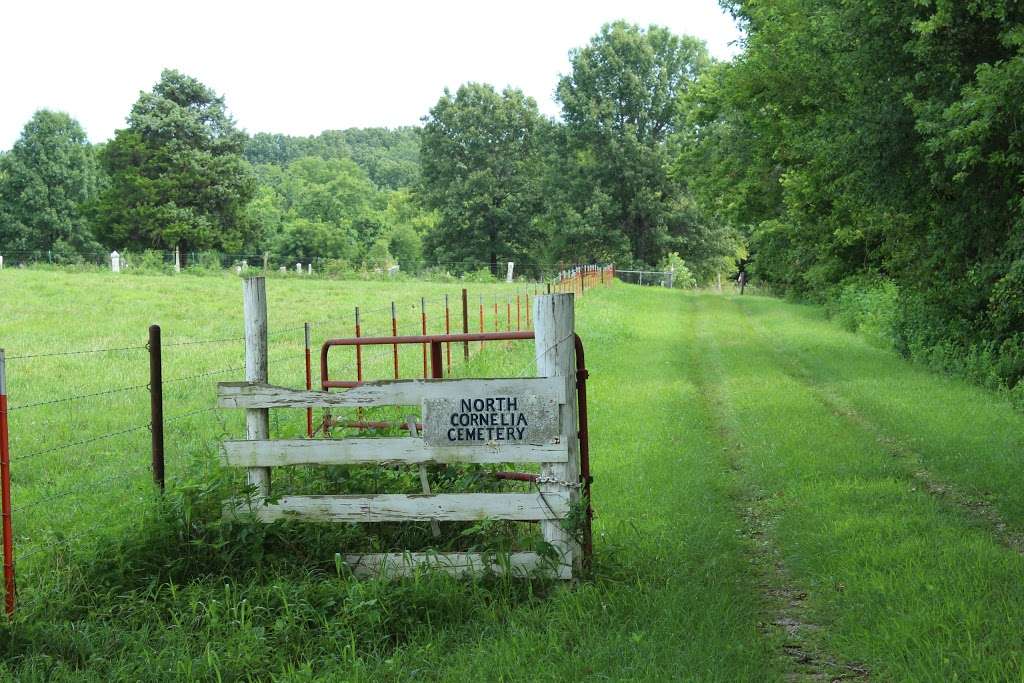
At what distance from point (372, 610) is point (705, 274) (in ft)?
214

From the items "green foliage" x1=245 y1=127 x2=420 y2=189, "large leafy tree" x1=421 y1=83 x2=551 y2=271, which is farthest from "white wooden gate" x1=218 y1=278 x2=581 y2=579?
"green foliage" x1=245 y1=127 x2=420 y2=189

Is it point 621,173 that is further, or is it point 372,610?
point 621,173

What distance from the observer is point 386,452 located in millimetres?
6309

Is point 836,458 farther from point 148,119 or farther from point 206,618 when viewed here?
point 148,119

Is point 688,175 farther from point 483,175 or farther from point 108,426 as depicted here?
point 483,175

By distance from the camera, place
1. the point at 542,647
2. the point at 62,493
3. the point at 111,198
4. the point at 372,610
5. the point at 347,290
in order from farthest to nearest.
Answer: the point at 111,198 < the point at 347,290 < the point at 62,493 < the point at 372,610 < the point at 542,647

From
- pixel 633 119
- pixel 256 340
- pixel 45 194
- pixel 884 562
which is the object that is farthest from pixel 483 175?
pixel 884 562

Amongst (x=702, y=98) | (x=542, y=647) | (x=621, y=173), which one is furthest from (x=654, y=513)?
(x=621, y=173)

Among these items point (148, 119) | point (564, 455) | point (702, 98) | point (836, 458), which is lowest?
point (836, 458)

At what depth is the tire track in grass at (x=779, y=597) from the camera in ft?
17.4

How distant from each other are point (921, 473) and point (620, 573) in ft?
17.0

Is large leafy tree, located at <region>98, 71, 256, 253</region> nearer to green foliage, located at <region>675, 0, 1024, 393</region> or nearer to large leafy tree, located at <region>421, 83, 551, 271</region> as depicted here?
large leafy tree, located at <region>421, 83, 551, 271</region>

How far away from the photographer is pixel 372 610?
5.71 m

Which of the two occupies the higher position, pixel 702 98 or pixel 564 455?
pixel 702 98
